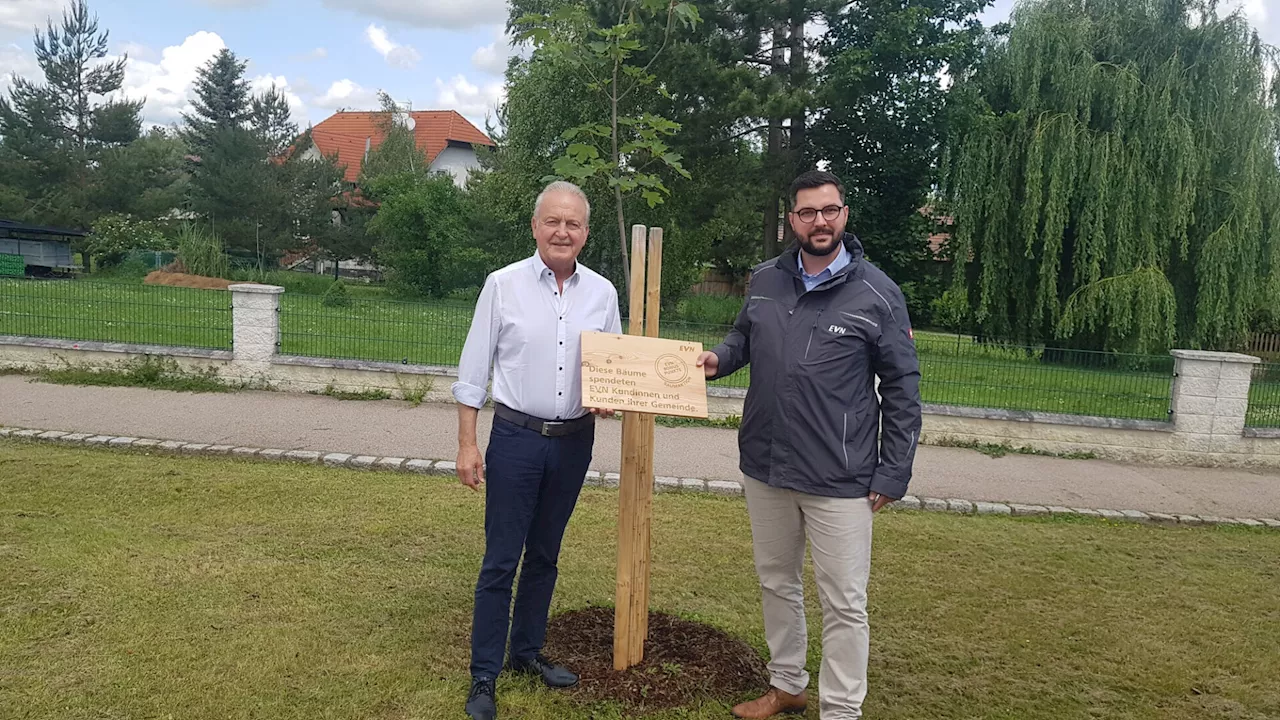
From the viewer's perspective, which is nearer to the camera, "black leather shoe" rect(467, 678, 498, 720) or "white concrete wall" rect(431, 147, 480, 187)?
"black leather shoe" rect(467, 678, 498, 720)

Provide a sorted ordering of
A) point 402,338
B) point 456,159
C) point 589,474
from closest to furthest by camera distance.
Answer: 1. point 589,474
2. point 402,338
3. point 456,159

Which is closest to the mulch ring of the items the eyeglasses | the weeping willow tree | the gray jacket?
the gray jacket

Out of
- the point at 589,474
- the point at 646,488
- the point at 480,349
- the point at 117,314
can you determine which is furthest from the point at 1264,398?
the point at 117,314

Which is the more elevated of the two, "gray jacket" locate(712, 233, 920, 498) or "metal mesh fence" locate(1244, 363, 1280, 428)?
"gray jacket" locate(712, 233, 920, 498)

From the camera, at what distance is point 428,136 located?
52.2 meters

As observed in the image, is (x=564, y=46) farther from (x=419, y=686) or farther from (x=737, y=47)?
(x=737, y=47)

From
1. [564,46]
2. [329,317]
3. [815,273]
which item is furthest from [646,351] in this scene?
[329,317]

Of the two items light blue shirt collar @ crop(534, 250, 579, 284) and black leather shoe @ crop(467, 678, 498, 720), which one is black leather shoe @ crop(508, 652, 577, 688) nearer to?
black leather shoe @ crop(467, 678, 498, 720)

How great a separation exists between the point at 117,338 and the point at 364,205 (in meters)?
28.0

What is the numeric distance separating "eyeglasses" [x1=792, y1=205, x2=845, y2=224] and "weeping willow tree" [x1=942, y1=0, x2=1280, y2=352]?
1293cm

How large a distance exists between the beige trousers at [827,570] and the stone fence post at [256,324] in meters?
8.13

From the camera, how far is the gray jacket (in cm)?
310

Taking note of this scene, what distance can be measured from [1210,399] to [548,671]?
27.0ft

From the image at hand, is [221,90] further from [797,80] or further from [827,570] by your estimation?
[827,570]
